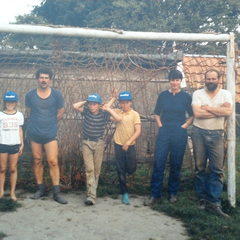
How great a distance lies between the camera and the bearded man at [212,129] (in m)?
4.88

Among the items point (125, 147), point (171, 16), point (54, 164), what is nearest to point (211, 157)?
point (125, 147)

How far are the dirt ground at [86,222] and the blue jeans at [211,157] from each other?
0.75 meters

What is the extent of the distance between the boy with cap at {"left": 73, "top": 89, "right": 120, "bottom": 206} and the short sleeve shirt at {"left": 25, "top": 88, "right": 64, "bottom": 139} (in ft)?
1.09

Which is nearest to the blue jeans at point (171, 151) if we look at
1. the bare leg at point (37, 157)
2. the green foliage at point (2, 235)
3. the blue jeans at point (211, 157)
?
the blue jeans at point (211, 157)

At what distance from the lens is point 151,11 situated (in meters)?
16.3

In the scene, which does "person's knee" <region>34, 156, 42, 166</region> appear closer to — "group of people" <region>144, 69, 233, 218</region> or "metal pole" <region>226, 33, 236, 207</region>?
"group of people" <region>144, 69, 233, 218</region>

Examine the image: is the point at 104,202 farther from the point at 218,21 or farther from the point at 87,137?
the point at 218,21

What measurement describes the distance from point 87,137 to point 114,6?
13.0m

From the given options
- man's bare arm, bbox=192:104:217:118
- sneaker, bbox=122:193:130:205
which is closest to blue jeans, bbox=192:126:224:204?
man's bare arm, bbox=192:104:217:118

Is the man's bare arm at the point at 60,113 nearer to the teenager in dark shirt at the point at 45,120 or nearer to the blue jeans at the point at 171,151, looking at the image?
the teenager in dark shirt at the point at 45,120

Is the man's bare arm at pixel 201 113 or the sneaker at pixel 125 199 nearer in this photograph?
the man's bare arm at pixel 201 113

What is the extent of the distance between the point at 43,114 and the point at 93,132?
2.60 ft

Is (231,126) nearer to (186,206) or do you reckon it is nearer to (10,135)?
(186,206)

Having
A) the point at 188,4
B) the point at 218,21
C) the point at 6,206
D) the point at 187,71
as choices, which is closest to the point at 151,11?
the point at 188,4
